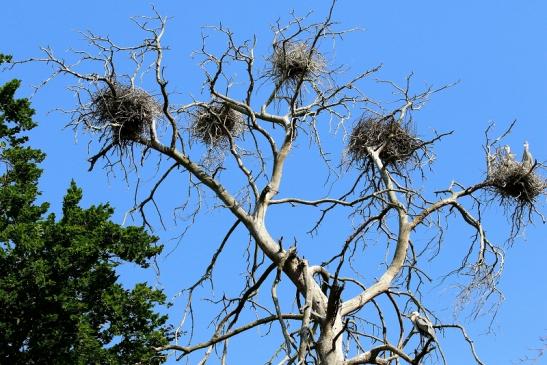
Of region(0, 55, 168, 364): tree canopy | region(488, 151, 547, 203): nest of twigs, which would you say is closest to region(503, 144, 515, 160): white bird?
region(488, 151, 547, 203): nest of twigs

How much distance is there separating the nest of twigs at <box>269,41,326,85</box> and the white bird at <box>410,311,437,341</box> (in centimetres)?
218

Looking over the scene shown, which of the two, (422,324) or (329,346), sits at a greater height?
(422,324)

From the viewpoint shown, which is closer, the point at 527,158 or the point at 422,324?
the point at 422,324

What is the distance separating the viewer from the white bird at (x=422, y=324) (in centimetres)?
754

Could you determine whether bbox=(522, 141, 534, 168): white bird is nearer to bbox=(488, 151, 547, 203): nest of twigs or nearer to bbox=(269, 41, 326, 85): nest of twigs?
bbox=(488, 151, 547, 203): nest of twigs

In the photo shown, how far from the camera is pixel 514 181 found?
A: 27.4ft

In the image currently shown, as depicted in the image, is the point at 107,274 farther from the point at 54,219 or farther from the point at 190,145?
the point at 190,145

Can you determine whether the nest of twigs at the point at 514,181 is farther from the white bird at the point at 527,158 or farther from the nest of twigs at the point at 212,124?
the nest of twigs at the point at 212,124

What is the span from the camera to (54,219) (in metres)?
13.0

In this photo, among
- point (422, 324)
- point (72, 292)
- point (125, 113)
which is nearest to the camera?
point (422, 324)

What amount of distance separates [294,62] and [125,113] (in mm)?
1471

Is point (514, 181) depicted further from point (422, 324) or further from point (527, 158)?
point (422, 324)

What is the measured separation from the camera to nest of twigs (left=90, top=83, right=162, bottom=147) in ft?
26.7

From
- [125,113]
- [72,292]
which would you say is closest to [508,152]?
[125,113]
